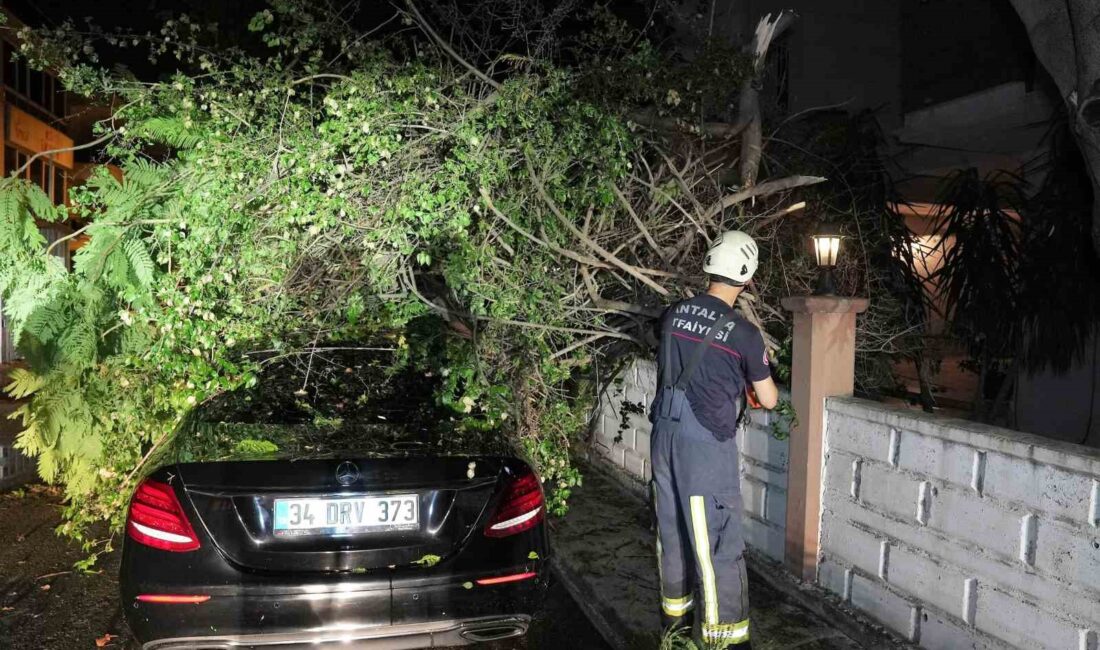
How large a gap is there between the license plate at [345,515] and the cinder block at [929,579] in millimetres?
2179

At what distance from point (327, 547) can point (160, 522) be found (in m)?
0.61

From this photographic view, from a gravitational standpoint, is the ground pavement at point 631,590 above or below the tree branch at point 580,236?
below

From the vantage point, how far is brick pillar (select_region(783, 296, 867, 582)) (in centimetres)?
423

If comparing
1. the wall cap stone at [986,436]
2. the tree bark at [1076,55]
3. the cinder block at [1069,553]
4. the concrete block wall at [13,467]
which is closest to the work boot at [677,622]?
the wall cap stone at [986,436]

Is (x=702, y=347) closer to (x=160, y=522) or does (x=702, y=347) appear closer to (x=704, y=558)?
(x=704, y=558)

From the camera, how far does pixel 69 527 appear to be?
195 inches

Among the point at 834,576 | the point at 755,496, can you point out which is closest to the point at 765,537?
the point at 755,496

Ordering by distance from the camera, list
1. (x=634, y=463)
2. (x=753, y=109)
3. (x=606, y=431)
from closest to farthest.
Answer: (x=753, y=109), (x=634, y=463), (x=606, y=431)

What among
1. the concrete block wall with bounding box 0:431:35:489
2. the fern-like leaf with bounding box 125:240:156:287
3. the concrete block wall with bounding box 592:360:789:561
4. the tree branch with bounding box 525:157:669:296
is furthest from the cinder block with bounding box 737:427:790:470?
the concrete block wall with bounding box 0:431:35:489

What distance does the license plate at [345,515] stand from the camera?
3080mm

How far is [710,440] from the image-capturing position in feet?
11.2

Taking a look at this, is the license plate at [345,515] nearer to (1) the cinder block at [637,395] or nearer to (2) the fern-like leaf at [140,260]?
(2) the fern-like leaf at [140,260]

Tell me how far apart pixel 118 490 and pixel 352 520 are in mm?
2532

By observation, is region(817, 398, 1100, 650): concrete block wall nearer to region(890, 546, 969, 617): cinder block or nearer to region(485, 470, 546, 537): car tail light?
region(890, 546, 969, 617): cinder block
